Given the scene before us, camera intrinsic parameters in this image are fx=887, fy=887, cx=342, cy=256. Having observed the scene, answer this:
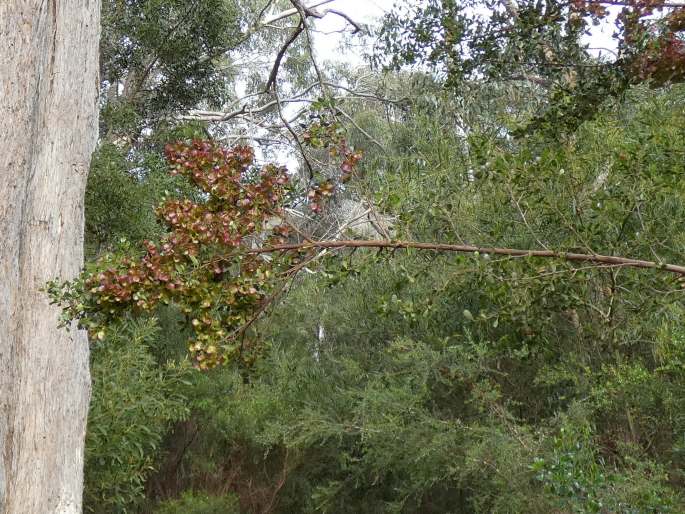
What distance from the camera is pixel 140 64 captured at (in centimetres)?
987

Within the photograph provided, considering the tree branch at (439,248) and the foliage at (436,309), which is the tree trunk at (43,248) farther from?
the tree branch at (439,248)

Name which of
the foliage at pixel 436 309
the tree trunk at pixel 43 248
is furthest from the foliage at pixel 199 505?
the tree trunk at pixel 43 248

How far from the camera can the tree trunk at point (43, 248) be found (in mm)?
4535

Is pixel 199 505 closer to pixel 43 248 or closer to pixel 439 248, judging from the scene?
pixel 43 248

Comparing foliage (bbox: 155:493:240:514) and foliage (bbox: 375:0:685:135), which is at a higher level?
foliage (bbox: 375:0:685:135)

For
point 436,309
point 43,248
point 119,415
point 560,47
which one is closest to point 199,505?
point 119,415

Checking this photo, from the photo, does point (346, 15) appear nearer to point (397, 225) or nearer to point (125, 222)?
point (125, 222)

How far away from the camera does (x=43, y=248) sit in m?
5.30

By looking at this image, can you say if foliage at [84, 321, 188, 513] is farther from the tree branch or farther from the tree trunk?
the tree branch

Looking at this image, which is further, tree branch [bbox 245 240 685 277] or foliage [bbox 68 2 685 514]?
foliage [bbox 68 2 685 514]

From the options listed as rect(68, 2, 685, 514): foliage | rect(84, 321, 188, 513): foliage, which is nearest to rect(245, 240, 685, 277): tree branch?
rect(68, 2, 685, 514): foliage

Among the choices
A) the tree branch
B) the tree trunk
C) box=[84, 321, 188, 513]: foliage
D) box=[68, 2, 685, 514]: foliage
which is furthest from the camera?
box=[84, 321, 188, 513]: foliage

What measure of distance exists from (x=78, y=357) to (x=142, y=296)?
2.92 meters

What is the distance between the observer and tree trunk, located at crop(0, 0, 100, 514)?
14.9 feet
